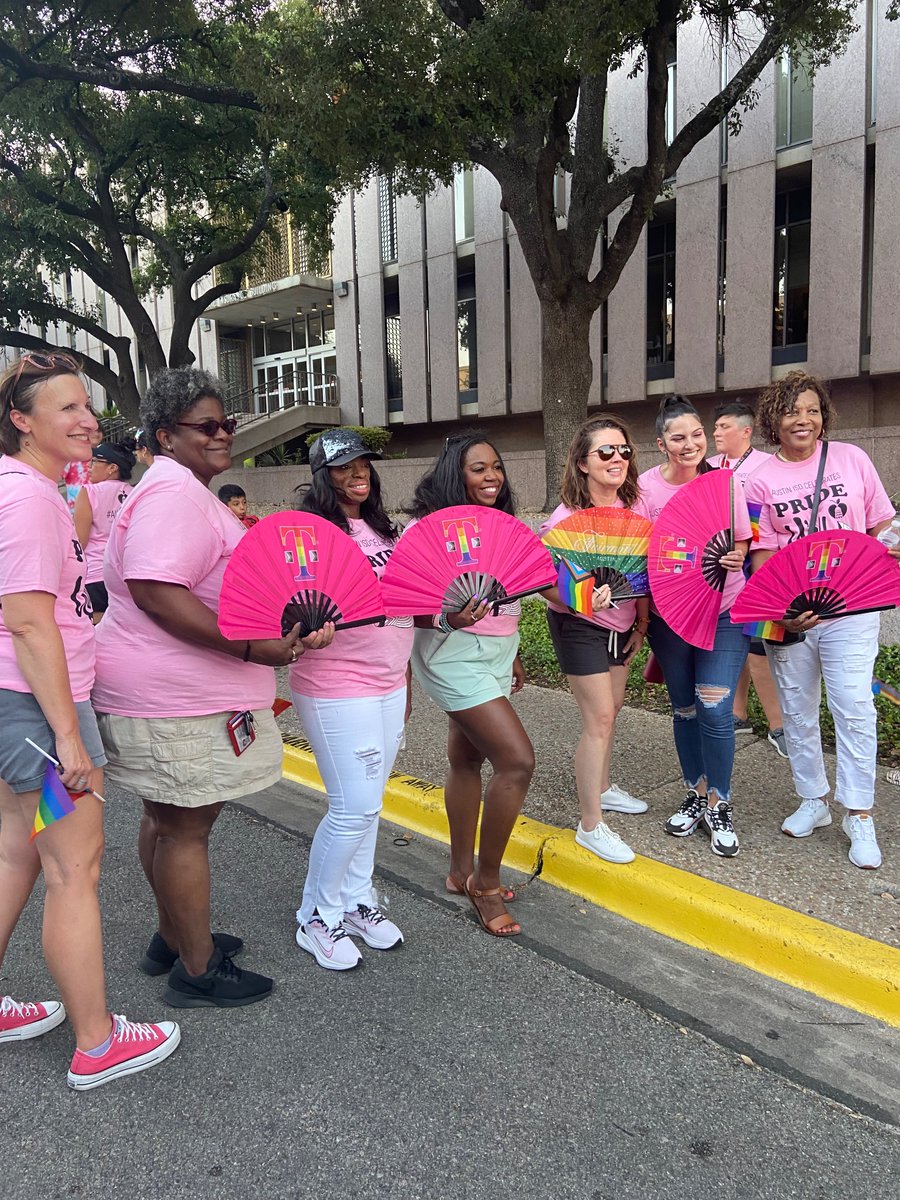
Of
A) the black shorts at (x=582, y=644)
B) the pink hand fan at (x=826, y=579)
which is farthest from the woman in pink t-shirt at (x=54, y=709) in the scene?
the pink hand fan at (x=826, y=579)

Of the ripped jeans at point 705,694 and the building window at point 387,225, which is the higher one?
the building window at point 387,225

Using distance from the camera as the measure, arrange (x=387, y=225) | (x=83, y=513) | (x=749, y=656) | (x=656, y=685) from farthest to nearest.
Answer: (x=387, y=225) → (x=656, y=685) → (x=749, y=656) → (x=83, y=513)

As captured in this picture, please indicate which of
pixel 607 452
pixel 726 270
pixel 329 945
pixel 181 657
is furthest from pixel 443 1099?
pixel 726 270

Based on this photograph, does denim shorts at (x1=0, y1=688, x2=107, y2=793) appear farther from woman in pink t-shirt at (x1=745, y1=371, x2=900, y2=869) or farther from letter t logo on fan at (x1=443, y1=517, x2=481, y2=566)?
woman in pink t-shirt at (x1=745, y1=371, x2=900, y2=869)

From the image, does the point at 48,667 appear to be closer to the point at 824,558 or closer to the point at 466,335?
the point at 824,558

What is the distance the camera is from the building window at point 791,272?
1605cm

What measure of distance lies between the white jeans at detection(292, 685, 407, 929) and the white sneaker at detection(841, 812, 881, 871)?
1994 millimetres

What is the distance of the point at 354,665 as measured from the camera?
2.96 meters

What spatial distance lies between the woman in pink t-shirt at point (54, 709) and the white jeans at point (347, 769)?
713 millimetres

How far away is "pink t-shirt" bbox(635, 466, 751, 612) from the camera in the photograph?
3.60 meters

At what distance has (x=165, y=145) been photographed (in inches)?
650

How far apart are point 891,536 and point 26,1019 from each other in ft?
11.9

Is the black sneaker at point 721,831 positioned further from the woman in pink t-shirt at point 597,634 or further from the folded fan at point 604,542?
the folded fan at point 604,542

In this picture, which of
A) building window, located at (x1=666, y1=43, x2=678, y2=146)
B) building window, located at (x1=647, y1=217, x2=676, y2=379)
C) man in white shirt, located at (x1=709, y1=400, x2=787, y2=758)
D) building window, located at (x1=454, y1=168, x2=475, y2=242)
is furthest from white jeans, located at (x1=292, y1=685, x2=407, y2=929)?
building window, located at (x1=454, y1=168, x2=475, y2=242)
